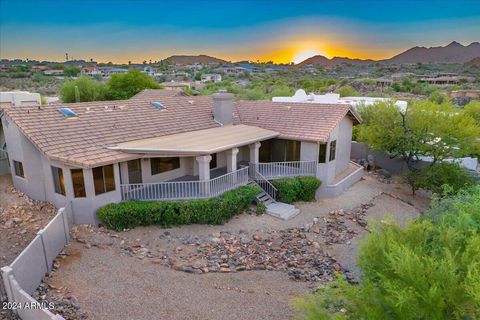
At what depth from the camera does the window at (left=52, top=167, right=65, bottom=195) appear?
14.4 metres

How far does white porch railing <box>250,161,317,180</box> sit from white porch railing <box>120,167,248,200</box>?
121 inches

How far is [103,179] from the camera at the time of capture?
1444cm

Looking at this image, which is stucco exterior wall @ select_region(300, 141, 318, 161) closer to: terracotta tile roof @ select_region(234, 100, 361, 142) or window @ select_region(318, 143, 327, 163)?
window @ select_region(318, 143, 327, 163)

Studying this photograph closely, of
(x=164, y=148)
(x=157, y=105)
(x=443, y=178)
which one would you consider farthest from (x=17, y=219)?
(x=443, y=178)

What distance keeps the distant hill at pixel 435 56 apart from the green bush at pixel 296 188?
16496 centimetres

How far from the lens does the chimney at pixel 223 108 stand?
22.0 meters

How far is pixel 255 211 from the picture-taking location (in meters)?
17.1

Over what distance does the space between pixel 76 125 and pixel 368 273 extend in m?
15.2

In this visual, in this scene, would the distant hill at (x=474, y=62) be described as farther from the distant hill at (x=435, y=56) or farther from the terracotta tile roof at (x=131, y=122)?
the terracotta tile roof at (x=131, y=122)

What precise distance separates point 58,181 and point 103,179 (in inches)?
84.1

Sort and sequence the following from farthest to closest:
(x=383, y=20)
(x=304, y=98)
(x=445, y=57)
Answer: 1. (x=445, y=57)
2. (x=383, y=20)
3. (x=304, y=98)

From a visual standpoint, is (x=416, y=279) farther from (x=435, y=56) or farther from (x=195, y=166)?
(x=435, y=56)

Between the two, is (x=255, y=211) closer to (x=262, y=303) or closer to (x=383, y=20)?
(x=262, y=303)

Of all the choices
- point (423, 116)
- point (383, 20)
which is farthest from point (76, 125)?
point (383, 20)
